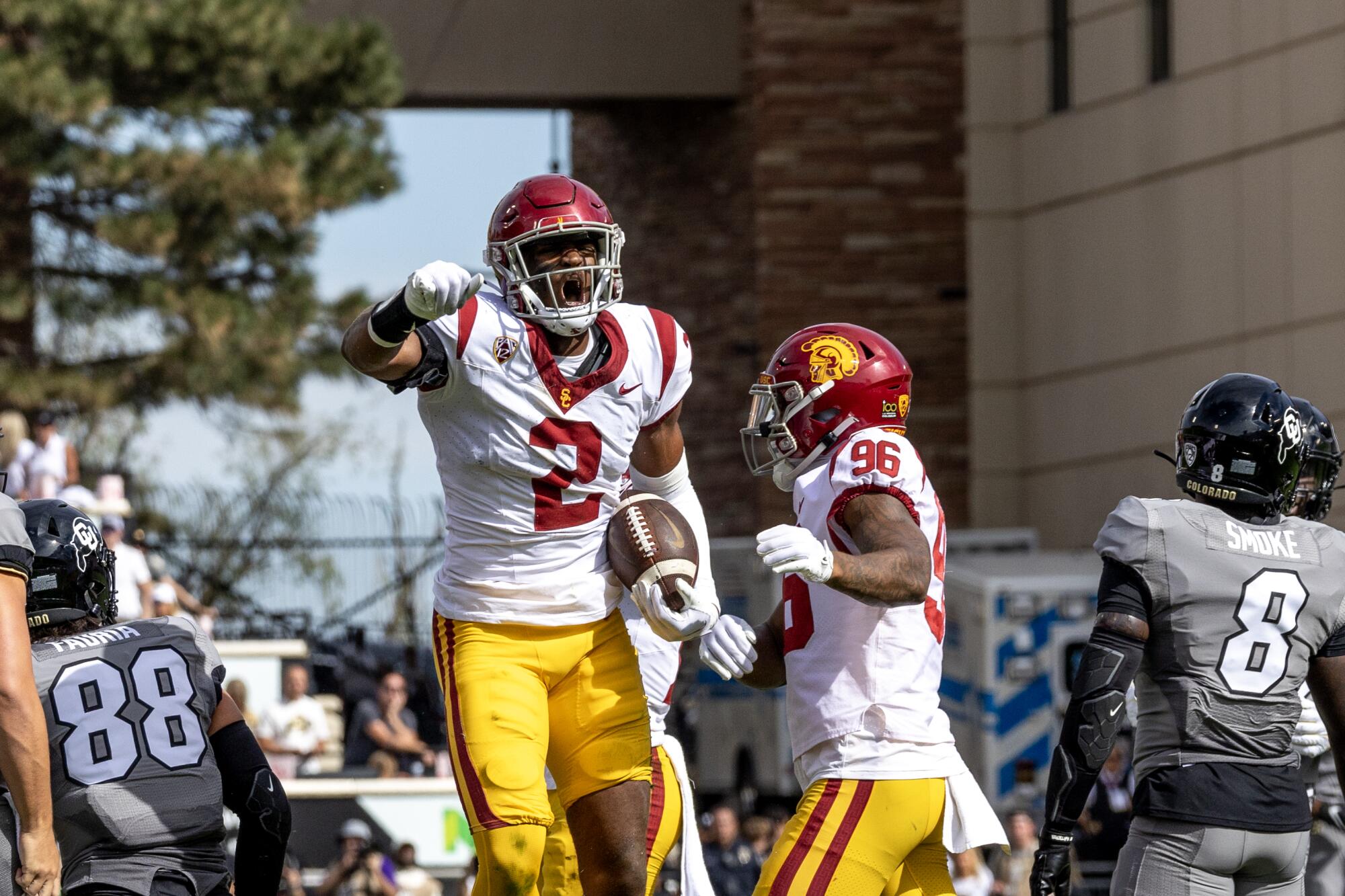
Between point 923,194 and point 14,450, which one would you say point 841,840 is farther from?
point 923,194

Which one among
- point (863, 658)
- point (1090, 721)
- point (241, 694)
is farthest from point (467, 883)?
point (1090, 721)

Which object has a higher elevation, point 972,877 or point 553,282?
point 553,282

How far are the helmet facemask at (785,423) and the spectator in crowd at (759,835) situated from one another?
29.9ft

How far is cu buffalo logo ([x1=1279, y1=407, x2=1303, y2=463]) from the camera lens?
5363 mm

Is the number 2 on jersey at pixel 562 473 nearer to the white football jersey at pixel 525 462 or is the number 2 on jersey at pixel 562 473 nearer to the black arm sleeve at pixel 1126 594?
the white football jersey at pixel 525 462

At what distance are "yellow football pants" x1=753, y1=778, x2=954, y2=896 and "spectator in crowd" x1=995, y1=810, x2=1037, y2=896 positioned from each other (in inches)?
320

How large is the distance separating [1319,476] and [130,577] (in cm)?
976

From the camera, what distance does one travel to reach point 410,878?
43.9 ft

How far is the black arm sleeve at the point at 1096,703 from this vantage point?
5.20m

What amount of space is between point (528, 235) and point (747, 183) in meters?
15.4

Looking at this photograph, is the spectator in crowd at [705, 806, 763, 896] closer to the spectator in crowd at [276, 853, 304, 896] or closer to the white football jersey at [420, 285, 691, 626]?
the spectator in crowd at [276, 853, 304, 896]

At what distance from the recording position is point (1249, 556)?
521cm

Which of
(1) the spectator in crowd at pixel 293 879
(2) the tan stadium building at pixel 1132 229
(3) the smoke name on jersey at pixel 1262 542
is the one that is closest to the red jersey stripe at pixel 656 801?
(3) the smoke name on jersey at pixel 1262 542

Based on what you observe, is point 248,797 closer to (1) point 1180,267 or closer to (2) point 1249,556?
(2) point 1249,556
